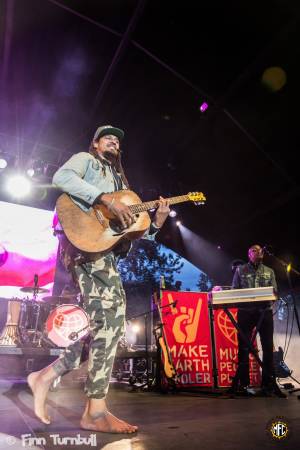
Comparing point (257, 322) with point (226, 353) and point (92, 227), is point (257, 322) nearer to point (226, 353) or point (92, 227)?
point (226, 353)

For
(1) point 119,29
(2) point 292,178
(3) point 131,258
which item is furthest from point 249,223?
(3) point 131,258

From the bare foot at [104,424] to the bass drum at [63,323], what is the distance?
4.56 meters

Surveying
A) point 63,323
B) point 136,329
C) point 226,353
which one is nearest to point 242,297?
point 226,353

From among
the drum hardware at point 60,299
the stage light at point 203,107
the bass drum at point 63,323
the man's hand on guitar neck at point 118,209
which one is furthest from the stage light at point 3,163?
the man's hand on guitar neck at point 118,209

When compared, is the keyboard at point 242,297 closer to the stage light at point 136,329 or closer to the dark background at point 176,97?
the dark background at point 176,97

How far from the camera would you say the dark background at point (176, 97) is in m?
5.53

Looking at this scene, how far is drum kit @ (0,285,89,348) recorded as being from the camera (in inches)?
255

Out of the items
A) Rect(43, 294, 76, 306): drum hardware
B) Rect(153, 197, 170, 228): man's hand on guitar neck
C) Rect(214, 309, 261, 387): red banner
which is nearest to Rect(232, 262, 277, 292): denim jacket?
Rect(214, 309, 261, 387): red banner

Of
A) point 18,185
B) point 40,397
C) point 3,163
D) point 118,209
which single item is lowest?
point 40,397

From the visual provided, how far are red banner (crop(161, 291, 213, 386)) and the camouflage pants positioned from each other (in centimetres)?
331

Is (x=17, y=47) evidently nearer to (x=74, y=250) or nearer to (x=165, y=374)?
(x=74, y=250)

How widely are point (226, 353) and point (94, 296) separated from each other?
4.25 m

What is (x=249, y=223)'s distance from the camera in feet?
27.4

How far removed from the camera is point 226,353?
571 cm
